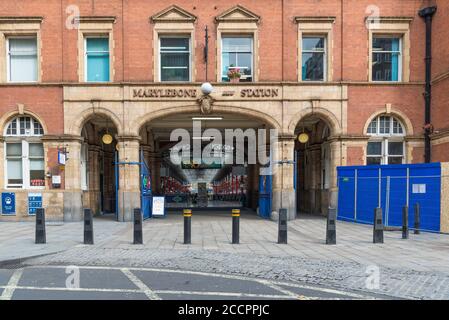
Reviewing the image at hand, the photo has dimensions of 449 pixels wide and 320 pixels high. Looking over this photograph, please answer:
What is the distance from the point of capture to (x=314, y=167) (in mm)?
17328

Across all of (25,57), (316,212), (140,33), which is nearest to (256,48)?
(140,33)

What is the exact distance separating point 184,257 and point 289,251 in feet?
8.20

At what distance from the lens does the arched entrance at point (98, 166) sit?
15352 millimetres

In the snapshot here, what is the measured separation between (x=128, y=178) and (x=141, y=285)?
9240mm

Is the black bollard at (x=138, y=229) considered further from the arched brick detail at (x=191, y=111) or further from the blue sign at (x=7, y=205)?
the blue sign at (x=7, y=205)

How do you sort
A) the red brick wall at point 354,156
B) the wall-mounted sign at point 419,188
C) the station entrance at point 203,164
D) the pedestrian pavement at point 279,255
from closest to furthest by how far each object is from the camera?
the pedestrian pavement at point 279,255 < the wall-mounted sign at point 419,188 < the red brick wall at point 354,156 < the station entrance at point 203,164

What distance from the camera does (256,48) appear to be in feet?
46.4

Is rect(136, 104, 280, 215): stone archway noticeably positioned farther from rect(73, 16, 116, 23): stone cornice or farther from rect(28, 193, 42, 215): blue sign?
rect(28, 193, 42, 215): blue sign

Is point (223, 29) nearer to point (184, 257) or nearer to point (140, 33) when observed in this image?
point (140, 33)

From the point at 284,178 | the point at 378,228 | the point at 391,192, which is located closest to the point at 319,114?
the point at 284,178

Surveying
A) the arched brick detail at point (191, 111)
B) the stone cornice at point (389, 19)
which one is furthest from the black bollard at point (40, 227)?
the stone cornice at point (389, 19)

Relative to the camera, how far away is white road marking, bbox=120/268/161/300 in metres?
4.73

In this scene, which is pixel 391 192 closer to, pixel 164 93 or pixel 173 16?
pixel 164 93

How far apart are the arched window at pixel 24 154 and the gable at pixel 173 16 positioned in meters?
6.89
